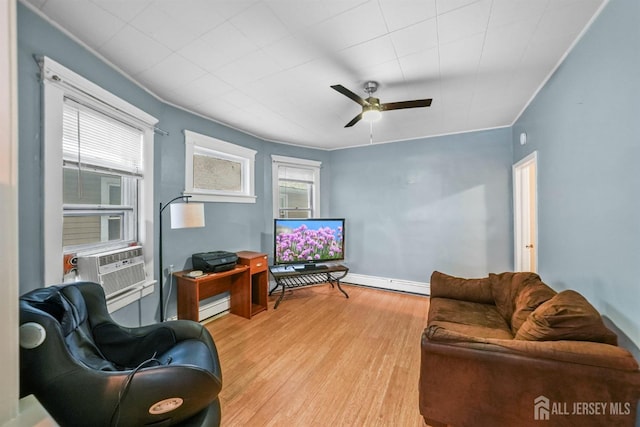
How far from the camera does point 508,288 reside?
2209mm

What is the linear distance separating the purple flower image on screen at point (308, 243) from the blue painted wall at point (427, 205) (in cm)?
68

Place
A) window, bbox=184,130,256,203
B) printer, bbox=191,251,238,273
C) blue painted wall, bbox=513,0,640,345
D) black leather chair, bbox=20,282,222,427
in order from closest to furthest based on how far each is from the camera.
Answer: black leather chair, bbox=20,282,222,427
blue painted wall, bbox=513,0,640,345
printer, bbox=191,251,238,273
window, bbox=184,130,256,203

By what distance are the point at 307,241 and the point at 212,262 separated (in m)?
1.48

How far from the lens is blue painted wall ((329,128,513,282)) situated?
350 centimetres

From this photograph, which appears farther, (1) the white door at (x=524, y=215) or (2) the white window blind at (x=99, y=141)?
(1) the white door at (x=524, y=215)

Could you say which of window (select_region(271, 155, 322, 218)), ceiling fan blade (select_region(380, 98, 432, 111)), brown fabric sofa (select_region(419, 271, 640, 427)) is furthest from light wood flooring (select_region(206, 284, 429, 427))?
ceiling fan blade (select_region(380, 98, 432, 111))

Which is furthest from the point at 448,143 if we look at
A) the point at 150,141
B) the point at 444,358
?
the point at 150,141

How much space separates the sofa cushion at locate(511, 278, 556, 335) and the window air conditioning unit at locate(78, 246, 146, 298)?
123 inches

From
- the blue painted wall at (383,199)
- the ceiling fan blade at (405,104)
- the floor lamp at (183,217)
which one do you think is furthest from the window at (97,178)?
the ceiling fan blade at (405,104)

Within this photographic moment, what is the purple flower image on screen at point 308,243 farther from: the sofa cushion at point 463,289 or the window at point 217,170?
the sofa cushion at point 463,289

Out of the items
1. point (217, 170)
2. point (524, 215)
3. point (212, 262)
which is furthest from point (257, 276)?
point (524, 215)

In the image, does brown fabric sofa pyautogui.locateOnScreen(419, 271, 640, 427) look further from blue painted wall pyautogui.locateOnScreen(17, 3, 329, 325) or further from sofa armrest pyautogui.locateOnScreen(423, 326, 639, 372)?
blue painted wall pyautogui.locateOnScreen(17, 3, 329, 325)

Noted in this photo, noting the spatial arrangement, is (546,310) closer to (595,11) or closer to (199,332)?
(595,11)

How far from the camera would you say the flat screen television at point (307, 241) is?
144 inches
